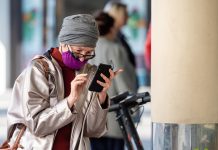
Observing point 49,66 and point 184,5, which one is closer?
point 49,66

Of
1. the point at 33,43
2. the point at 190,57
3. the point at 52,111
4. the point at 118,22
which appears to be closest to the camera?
the point at 52,111

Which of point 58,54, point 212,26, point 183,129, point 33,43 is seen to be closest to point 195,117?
Result: point 183,129

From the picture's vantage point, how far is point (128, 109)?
6434 mm

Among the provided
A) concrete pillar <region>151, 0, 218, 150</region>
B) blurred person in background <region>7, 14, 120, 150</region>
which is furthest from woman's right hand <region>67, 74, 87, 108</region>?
concrete pillar <region>151, 0, 218, 150</region>

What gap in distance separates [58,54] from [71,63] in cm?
15

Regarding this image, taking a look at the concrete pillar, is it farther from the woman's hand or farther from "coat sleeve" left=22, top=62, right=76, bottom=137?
"coat sleeve" left=22, top=62, right=76, bottom=137

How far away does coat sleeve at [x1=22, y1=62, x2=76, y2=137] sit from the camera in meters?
4.27

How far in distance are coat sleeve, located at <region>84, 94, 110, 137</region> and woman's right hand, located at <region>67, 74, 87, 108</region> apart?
200 millimetres

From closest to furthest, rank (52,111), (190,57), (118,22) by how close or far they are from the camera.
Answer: (52,111) → (190,57) → (118,22)

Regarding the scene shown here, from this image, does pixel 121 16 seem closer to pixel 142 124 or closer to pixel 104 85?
pixel 104 85

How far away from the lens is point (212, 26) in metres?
5.25

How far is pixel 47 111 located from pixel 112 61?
2.95 metres

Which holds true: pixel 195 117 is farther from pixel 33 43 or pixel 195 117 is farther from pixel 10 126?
pixel 33 43

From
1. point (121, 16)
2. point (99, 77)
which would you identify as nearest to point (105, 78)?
point (99, 77)
